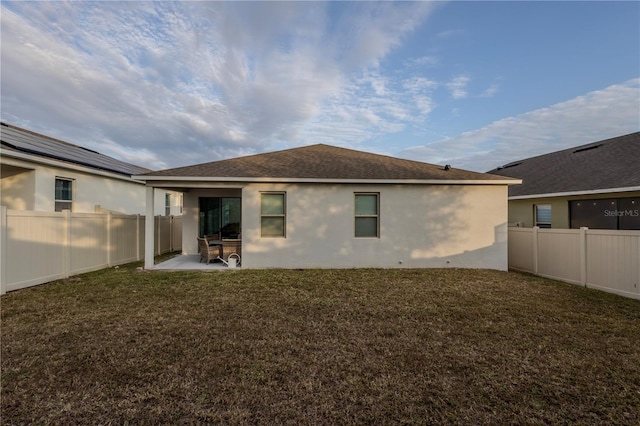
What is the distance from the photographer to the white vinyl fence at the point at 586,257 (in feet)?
21.0

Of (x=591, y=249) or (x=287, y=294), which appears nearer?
(x=287, y=294)

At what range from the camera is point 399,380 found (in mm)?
3070

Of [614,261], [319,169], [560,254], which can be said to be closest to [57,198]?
[319,169]

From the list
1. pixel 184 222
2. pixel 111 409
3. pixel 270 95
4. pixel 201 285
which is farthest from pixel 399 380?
pixel 270 95

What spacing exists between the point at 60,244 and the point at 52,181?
14.5 feet

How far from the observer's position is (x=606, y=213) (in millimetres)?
9969

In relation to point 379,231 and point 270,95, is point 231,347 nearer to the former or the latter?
point 379,231

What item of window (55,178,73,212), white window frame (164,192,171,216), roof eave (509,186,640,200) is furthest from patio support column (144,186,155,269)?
roof eave (509,186,640,200)

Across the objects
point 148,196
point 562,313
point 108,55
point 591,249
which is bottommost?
point 562,313

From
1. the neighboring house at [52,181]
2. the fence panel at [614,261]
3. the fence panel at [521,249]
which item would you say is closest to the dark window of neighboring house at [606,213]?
the fence panel at [521,249]

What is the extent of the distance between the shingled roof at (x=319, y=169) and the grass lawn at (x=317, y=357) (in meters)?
3.88

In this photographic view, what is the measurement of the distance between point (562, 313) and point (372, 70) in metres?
11.6

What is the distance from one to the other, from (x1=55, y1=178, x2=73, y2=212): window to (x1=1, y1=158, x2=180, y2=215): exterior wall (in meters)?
0.15

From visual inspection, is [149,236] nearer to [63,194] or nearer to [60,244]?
[60,244]
